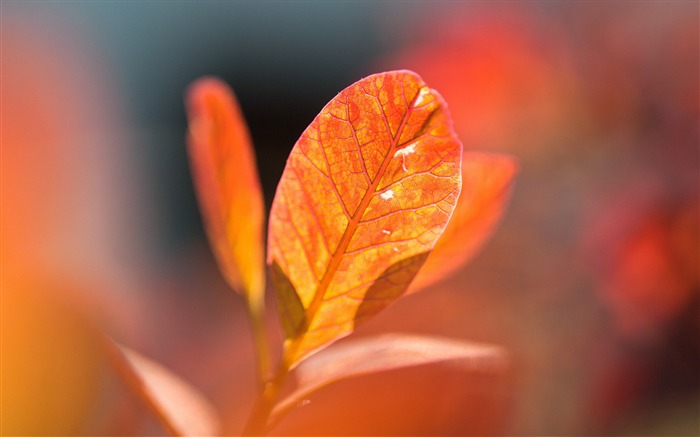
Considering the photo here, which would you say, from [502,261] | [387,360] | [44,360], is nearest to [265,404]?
A: [387,360]

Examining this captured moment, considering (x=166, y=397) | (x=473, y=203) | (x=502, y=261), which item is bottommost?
(x=502, y=261)

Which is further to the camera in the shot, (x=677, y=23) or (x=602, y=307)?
(x=677, y=23)

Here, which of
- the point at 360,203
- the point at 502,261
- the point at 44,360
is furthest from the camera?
the point at 502,261

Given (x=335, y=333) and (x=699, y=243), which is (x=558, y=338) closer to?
(x=699, y=243)

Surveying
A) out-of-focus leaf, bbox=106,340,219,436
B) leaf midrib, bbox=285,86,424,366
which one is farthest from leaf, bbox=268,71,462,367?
out-of-focus leaf, bbox=106,340,219,436

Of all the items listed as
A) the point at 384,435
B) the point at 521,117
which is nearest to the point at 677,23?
the point at 521,117

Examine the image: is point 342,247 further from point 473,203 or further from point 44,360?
point 44,360

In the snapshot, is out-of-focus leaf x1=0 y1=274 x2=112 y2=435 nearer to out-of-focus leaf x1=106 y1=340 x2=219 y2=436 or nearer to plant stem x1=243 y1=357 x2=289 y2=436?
out-of-focus leaf x1=106 y1=340 x2=219 y2=436
